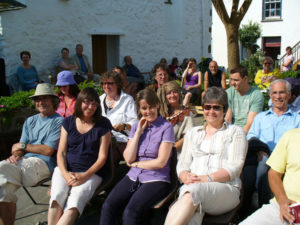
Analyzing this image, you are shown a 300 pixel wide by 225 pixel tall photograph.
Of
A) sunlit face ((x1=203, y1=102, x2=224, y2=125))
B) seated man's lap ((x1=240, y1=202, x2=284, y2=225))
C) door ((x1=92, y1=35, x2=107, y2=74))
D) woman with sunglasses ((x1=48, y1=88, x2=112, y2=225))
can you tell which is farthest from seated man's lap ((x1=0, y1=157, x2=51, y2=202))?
door ((x1=92, y1=35, x2=107, y2=74))

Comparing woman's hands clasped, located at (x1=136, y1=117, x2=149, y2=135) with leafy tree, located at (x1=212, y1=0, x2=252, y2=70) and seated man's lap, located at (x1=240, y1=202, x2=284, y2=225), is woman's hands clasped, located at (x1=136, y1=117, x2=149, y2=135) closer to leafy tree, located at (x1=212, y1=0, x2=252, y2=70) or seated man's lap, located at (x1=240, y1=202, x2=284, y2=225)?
seated man's lap, located at (x1=240, y1=202, x2=284, y2=225)

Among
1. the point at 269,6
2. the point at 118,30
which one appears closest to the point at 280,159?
the point at 118,30

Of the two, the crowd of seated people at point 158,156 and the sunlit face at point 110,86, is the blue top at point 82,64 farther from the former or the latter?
the crowd of seated people at point 158,156

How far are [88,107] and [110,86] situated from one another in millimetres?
1052

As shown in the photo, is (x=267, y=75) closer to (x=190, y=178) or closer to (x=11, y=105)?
(x=190, y=178)

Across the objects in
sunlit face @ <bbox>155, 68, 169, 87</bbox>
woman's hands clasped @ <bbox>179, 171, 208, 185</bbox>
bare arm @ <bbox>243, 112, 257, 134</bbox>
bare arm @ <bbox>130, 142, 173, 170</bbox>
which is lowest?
woman's hands clasped @ <bbox>179, 171, 208, 185</bbox>

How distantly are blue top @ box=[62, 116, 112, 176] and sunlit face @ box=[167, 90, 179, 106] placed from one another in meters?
0.80

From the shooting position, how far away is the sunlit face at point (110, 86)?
4.39 m

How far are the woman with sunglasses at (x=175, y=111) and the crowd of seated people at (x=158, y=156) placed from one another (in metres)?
0.01

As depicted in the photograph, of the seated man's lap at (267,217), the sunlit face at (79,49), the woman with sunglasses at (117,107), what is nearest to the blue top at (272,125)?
the seated man's lap at (267,217)

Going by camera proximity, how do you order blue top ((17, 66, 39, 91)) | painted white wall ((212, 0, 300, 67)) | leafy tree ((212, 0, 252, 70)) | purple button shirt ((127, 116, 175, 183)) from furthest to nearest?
painted white wall ((212, 0, 300, 67)) < leafy tree ((212, 0, 252, 70)) < blue top ((17, 66, 39, 91)) < purple button shirt ((127, 116, 175, 183))

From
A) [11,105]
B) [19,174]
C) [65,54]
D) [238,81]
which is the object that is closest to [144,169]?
[19,174]

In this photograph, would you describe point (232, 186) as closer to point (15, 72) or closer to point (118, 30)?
point (15, 72)

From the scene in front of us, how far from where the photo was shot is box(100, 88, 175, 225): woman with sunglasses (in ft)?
9.45
